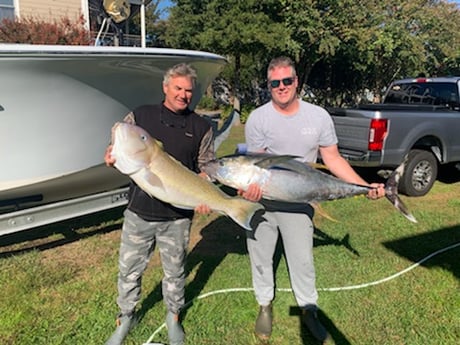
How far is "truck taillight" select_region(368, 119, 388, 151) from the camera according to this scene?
6.07 metres

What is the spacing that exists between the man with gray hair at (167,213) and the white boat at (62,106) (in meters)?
1.22

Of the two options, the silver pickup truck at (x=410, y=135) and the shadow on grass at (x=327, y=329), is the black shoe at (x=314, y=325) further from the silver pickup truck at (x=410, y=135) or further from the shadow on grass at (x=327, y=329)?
the silver pickup truck at (x=410, y=135)

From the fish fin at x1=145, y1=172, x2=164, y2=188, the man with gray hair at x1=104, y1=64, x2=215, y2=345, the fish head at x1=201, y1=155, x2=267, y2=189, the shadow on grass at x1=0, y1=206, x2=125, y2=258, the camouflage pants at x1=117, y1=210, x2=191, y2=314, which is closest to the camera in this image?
the fish fin at x1=145, y1=172, x2=164, y2=188

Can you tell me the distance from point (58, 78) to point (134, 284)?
197 cm

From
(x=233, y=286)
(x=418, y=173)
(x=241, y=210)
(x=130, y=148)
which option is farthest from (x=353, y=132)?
(x=130, y=148)

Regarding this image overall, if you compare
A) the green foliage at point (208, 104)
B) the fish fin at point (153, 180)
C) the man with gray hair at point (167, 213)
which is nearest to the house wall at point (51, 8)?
the man with gray hair at point (167, 213)

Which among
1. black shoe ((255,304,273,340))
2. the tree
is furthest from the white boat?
the tree

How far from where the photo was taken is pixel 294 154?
2.89 metres

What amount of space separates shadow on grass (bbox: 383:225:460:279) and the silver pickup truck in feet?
4.08

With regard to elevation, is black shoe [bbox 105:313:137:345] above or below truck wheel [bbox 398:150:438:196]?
below

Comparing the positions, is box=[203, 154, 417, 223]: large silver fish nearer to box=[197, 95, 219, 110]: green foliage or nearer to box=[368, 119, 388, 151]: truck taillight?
box=[368, 119, 388, 151]: truck taillight

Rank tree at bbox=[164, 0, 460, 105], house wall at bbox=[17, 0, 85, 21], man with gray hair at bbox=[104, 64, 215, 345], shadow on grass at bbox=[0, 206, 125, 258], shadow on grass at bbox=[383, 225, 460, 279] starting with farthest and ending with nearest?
tree at bbox=[164, 0, 460, 105] < house wall at bbox=[17, 0, 85, 21] < shadow on grass at bbox=[0, 206, 125, 258] < shadow on grass at bbox=[383, 225, 460, 279] < man with gray hair at bbox=[104, 64, 215, 345]

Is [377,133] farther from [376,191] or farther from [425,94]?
[376,191]

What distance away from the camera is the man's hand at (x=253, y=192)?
98.2 inches
